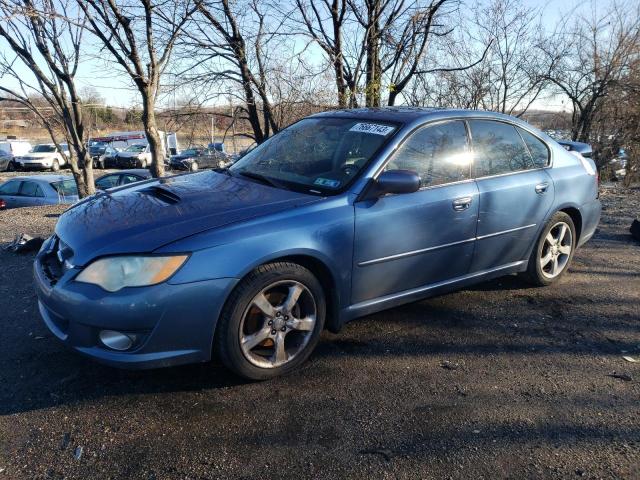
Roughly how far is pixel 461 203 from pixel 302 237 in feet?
4.39

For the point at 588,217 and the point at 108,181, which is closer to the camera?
the point at 588,217

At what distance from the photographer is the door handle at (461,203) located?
11.6 ft

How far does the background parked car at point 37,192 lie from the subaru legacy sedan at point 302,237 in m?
9.68

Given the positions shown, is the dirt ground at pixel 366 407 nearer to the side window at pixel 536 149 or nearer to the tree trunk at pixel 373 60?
the side window at pixel 536 149

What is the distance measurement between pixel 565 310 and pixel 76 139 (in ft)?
27.1

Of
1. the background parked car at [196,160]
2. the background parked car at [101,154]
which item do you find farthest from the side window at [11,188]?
the background parked car at [101,154]

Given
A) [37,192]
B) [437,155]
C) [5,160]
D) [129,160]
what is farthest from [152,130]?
[5,160]

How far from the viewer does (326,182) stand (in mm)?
3293

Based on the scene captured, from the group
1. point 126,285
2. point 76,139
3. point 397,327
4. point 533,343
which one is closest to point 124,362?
point 126,285

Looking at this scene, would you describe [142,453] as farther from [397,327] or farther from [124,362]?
[397,327]

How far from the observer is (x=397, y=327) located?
362 centimetres

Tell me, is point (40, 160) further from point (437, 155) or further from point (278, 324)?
point (278, 324)

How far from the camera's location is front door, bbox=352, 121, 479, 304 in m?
3.15

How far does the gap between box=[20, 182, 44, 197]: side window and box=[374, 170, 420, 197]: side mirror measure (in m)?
11.5
